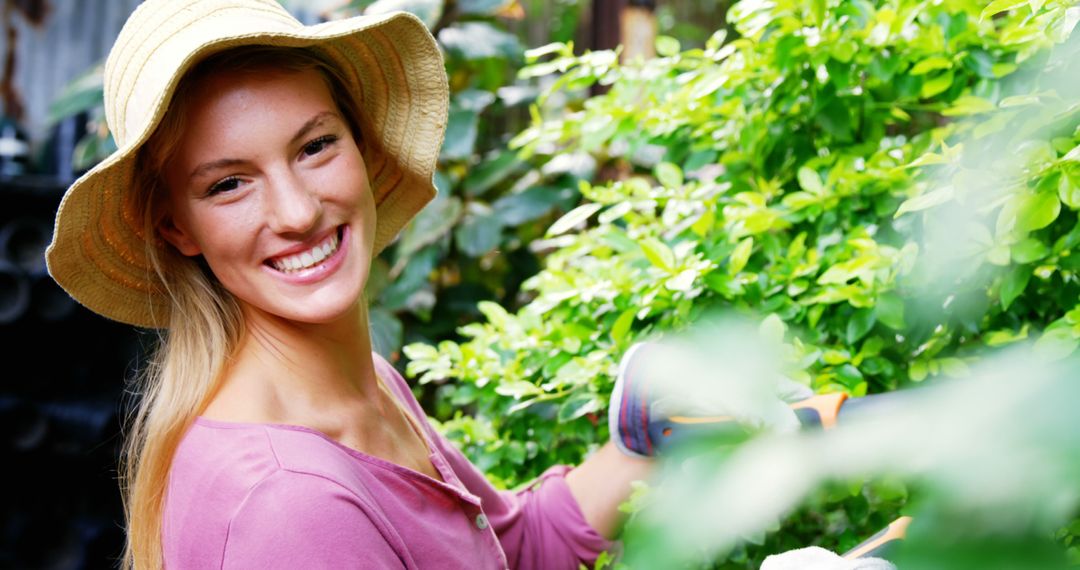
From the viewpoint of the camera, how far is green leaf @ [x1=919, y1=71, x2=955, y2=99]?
4.78 ft

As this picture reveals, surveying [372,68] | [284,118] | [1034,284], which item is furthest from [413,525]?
[1034,284]

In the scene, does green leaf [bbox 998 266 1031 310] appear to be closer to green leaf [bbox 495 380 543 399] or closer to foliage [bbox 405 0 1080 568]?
foliage [bbox 405 0 1080 568]

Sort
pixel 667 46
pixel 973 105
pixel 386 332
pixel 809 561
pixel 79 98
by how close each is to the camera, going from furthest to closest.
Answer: pixel 79 98, pixel 386 332, pixel 667 46, pixel 973 105, pixel 809 561

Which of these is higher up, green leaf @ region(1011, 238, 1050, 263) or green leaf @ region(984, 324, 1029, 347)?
green leaf @ region(1011, 238, 1050, 263)

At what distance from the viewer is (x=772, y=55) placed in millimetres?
1541

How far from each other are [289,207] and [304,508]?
13.4 inches

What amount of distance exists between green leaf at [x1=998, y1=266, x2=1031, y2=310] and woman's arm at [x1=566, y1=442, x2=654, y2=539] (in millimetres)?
527

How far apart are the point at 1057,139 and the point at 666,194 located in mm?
696

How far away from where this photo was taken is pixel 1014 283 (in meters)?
1.14

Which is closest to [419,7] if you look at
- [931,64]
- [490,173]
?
[490,173]

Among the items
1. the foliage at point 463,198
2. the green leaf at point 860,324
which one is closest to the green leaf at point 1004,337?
the green leaf at point 860,324

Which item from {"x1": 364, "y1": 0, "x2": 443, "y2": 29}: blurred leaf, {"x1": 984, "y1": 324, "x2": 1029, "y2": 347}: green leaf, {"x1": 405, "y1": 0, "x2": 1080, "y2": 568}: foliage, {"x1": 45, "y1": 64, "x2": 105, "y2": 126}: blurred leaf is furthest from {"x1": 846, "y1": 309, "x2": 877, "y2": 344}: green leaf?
{"x1": 45, "y1": 64, "x2": 105, "y2": 126}: blurred leaf

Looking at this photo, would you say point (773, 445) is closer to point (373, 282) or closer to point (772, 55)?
point (772, 55)

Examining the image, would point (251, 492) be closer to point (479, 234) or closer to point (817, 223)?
point (817, 223)
